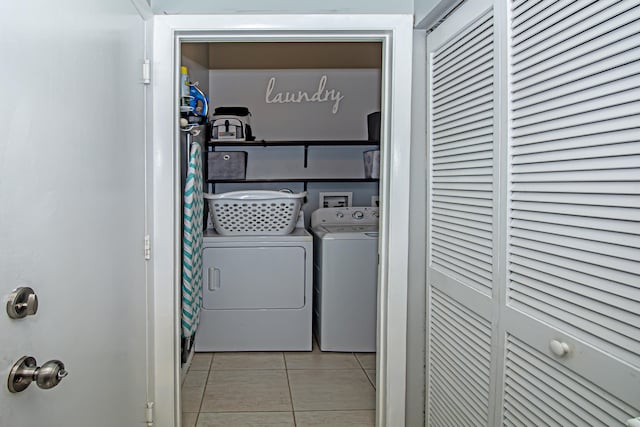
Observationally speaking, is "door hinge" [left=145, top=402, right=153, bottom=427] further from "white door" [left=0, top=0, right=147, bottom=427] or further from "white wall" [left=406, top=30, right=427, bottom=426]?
"white wall" [left=406, top=30, right=427, bottom=426]

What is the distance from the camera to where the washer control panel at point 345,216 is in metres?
4.26

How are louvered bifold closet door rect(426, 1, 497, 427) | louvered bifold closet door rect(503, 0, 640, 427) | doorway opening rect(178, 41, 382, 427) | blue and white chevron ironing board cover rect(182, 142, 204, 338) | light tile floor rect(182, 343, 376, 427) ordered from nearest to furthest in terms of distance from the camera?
louvered bifold closet door rect(503, 0, 640, 427), louvered bifold closet door rect(426, 1, 497, 427), blue and white chevron ironing board cover rect(182, 142, 204, 338), light tile floor rect(182, 343, 376, 427), doorway opening rect(178, 41, 382, 427)

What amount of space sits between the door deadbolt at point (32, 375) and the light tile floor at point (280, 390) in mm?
1638

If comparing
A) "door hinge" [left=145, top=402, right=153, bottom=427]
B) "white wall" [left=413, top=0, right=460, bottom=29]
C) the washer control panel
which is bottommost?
"door hinge" [left=145, top=402, right=153, bottom=427]

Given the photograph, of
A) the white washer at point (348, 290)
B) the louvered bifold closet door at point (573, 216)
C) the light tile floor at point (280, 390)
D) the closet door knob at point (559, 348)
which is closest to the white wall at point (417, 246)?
the light tile floor at point (280, 390)

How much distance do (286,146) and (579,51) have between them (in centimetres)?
338

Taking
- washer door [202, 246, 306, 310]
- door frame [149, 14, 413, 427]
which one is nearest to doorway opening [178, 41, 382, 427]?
washer door [202, 246, 306, 310]

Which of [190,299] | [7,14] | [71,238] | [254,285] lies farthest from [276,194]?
[7,14]

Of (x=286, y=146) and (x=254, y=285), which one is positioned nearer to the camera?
(x=254, y=285)

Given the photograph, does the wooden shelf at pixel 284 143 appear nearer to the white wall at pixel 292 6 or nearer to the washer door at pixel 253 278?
the washer door at pixel 253 278

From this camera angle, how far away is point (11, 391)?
1072mm

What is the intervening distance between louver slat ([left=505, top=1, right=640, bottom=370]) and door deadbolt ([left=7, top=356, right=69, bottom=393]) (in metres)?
1.10

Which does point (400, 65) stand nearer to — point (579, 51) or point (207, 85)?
point (579, 51)

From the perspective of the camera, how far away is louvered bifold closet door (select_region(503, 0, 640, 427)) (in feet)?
3.33
